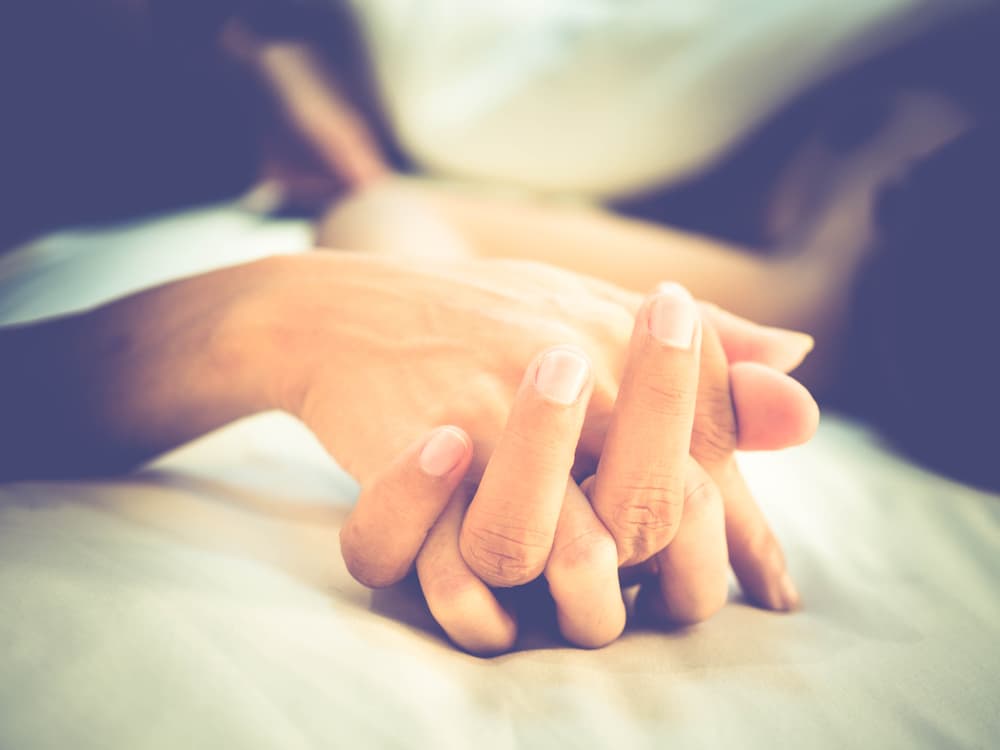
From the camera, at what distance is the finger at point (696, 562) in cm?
43

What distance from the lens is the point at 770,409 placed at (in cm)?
47

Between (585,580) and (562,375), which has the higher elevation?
(562,375)

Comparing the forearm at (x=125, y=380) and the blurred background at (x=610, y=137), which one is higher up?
the blurred background at (x=610, y=137)

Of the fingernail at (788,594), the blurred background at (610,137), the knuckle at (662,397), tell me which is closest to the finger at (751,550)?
the fingernail at (788,594)

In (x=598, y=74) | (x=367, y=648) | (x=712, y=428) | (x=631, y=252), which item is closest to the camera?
(x=367, y=648)

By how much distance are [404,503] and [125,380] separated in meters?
0.31

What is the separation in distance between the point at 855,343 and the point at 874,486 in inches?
8.9

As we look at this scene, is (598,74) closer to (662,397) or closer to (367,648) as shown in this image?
(662,397)

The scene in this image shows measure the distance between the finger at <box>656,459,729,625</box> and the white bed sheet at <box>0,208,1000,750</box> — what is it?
0.02 meters

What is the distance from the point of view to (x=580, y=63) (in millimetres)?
1051

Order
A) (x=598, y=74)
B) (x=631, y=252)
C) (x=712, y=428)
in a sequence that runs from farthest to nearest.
Answer: (x=598, y=74), (x=631, y=252), (x=712, y=428)

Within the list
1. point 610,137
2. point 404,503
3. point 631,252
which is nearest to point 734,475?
point 404,503

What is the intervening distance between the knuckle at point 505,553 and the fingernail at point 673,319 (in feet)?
0.51

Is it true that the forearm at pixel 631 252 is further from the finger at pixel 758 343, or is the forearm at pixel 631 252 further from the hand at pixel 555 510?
the hand at pixel 555 510
